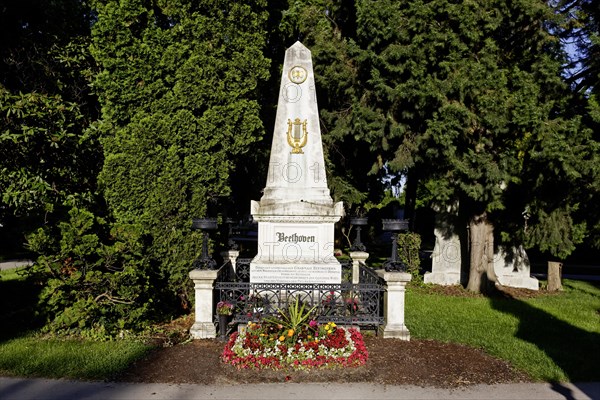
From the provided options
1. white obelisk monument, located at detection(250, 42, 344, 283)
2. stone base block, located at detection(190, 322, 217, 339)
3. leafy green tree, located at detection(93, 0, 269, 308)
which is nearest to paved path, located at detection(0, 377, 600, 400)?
stone base block, located at detection(190, 322, 217, 339)

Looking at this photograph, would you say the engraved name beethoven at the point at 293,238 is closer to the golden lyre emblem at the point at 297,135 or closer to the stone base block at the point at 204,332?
the golden lyre emblem at the point at 297,135

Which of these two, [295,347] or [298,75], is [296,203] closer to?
[298,75]

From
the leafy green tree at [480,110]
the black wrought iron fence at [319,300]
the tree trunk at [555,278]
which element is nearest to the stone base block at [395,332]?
the black wrought iron fence at [319,300]

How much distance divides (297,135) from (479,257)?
307 inches

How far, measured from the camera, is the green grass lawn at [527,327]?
22.7 ft

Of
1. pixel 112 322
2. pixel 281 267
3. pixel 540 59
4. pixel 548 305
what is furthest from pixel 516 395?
pixel 540 59

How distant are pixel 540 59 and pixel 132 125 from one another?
34.0ft

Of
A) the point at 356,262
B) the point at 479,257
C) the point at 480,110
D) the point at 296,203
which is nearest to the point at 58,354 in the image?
the point at 296,203

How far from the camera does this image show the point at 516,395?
5633 mm

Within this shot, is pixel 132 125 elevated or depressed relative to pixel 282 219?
elevated

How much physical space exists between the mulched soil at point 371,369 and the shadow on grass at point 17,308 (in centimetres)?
313

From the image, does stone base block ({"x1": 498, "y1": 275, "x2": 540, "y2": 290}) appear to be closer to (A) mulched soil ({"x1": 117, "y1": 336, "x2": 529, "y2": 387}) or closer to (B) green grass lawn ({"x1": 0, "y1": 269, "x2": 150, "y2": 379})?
(A) mulched soil ({"x1": 117, "y1": 336, "x2": 529, "y2": 387})

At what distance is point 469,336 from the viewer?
8547mm

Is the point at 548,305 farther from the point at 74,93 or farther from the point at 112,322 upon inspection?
the point at 74,93
